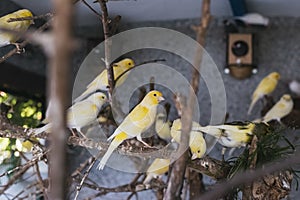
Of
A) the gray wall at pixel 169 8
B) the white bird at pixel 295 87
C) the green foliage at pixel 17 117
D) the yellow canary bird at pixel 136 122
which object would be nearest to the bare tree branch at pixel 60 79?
the yellow canary bird at pixel 136 122

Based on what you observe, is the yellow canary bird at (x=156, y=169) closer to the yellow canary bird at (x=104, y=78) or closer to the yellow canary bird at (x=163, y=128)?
the yellow canary bird at (x=163, y=128)

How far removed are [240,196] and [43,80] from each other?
58.4 inches

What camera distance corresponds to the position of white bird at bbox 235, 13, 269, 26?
2217 mm

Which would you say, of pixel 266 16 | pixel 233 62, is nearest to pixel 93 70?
pixel 233 62

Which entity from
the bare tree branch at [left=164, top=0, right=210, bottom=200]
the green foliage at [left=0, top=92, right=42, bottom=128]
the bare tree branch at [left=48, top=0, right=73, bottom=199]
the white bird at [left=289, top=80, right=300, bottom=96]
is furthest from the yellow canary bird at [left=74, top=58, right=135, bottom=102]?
the bare tree branch at [left=48, top=0, right=73, bottom=199]

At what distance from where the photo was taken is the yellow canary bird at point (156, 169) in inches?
64.8

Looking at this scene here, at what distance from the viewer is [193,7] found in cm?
227

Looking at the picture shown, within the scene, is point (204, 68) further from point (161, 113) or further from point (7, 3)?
point (7, 3)

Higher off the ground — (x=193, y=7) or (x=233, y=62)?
(x=193, y=7)

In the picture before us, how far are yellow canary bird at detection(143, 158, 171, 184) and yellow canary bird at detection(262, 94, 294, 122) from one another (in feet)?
1.92

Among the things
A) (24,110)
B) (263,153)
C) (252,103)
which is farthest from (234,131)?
(24,110)

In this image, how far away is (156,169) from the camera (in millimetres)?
1725

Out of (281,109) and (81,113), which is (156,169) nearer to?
(81,113)

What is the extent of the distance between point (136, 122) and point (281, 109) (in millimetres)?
996
